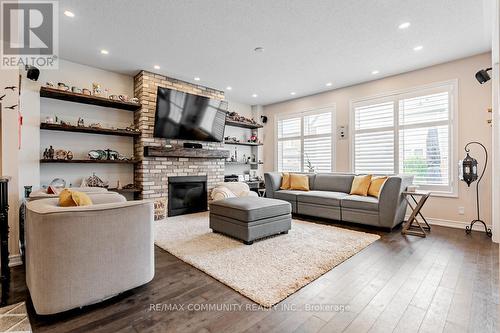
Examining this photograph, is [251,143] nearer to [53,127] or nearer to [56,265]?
[53,127]

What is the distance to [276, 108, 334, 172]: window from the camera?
5855 millimetres

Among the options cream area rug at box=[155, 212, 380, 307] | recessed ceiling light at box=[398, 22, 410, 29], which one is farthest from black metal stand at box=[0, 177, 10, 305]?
recessed ceiling light at box=[398, 22, 410, 29]

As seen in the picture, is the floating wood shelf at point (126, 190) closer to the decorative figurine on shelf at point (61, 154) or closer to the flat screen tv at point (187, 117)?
A: the decorative figurine on shelf at point (61, 154)

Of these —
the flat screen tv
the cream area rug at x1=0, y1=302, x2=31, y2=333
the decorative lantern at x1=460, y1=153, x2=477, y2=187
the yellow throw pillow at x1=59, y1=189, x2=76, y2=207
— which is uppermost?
the flat screen tv

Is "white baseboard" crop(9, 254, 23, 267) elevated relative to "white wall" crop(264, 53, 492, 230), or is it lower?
lower

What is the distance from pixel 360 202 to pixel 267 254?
6.89 feet

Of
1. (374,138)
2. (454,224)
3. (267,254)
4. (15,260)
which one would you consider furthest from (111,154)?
(454,224)

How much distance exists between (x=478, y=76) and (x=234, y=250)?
4.14 metres

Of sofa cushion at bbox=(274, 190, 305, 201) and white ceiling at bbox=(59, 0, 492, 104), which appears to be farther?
sofa cushion at bbox=(274, 190, 305, 201)

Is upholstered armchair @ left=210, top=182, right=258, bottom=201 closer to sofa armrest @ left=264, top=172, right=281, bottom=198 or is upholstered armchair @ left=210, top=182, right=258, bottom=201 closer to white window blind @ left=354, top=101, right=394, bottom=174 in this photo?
sofa armrest @ left=264, top=172, right=281, bottom=198

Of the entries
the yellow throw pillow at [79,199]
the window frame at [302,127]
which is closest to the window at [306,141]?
the window frame at [302,127]

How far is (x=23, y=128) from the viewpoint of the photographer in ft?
11.8

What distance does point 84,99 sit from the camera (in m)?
4.08

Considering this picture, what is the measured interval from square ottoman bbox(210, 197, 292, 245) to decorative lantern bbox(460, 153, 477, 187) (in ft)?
9.00
